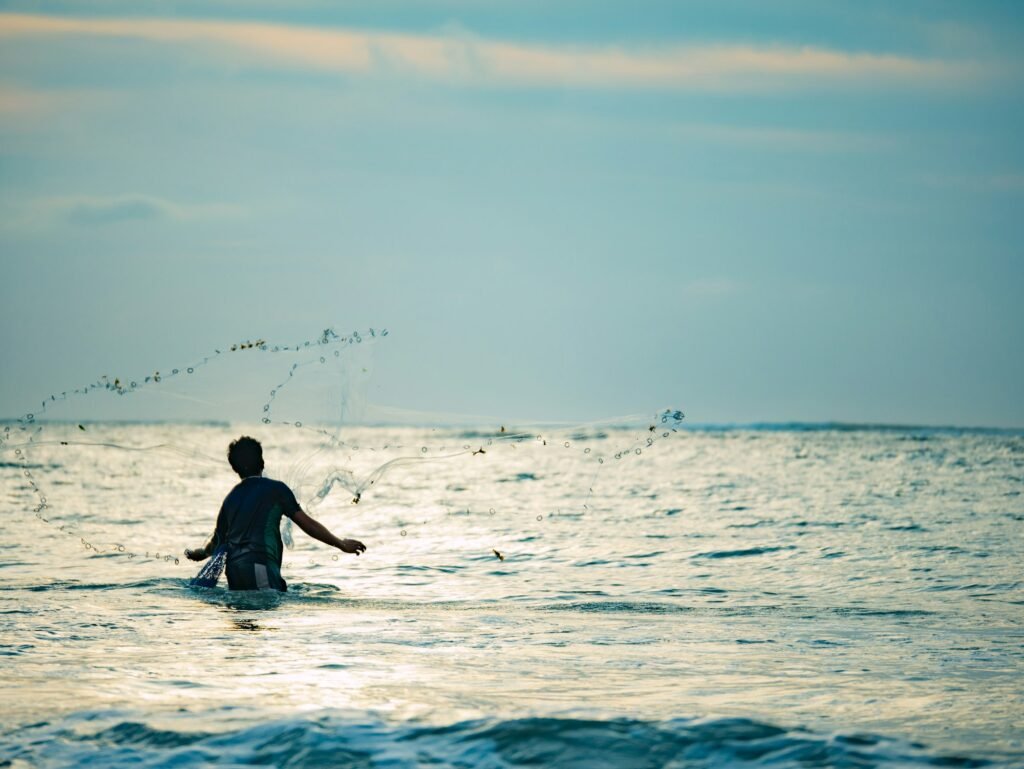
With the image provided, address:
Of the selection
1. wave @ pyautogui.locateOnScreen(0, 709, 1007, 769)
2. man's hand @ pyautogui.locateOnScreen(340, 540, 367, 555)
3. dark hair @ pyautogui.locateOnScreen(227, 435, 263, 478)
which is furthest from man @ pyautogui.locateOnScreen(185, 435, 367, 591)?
wave @ pyautogui.locateOnScreen(0, 709, 1007, 769)

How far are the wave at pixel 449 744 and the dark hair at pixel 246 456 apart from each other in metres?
5.50

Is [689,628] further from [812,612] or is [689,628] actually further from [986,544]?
[986,544]

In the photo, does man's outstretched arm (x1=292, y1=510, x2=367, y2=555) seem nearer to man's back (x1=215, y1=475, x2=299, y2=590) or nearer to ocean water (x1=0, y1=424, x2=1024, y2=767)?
man's back (x1=215, y1=475, x2=299, y2=590)

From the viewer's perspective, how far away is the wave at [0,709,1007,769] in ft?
20.8

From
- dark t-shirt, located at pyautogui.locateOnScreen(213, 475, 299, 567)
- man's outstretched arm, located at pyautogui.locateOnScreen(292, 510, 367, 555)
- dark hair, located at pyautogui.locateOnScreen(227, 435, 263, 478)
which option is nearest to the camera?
man's outstretched arm, located at pyautogui.locateOnScreen(292, 510, 367, 555)

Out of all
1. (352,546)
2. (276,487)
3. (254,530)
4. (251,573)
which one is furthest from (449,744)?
(251,573)

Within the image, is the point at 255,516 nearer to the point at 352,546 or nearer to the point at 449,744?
the point at 352,546

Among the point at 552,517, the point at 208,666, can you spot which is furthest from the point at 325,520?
the point at 208,666

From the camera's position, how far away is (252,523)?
12305 mm

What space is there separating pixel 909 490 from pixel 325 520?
780 inches

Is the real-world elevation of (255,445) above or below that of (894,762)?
above

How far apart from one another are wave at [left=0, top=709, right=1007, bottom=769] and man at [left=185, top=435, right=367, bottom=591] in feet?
17.2

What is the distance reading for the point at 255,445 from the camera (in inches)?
491

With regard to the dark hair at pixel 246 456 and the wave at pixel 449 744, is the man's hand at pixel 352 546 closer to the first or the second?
the dark hair at pixel 246 456
